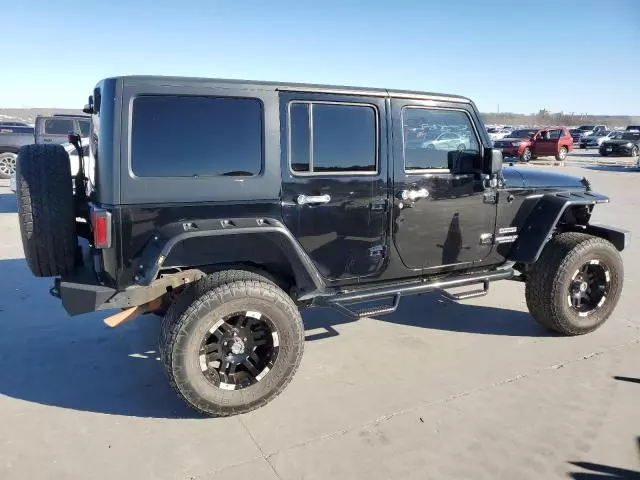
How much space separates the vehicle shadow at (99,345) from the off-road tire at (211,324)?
0.23 m

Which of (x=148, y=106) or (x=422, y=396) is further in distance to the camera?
(x=422, y=396)

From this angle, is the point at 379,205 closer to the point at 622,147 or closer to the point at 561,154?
the point at 561,154

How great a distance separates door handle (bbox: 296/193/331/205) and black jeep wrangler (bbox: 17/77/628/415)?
0.5 inches

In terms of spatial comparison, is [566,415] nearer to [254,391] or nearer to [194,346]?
[254,391]

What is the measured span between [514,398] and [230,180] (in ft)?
7.27

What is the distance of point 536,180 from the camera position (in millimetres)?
4199

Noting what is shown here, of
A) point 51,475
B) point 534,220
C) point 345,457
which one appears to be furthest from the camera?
point 534,220

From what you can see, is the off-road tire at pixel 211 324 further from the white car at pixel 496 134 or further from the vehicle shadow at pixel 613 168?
the vehicle shadow at pixel 613 168

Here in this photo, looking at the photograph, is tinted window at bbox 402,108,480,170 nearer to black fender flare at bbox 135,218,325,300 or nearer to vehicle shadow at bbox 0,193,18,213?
black fender flare at bbox 135,218,325,300

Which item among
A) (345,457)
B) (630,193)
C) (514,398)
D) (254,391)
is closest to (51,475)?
(254,391)

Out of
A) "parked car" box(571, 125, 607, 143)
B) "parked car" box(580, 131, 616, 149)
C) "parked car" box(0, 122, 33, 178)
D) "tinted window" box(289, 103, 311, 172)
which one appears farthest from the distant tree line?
"tinted window" box(289, 103, 311, 172)

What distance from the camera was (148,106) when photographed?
9.14ft

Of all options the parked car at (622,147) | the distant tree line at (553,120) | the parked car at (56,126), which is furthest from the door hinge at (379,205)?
the distant tree line at (553,120)

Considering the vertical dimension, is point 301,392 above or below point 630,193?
below
